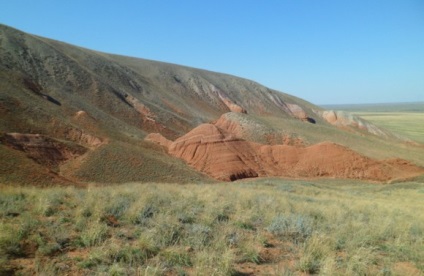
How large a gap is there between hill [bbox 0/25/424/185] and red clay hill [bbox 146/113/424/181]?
1.22 m

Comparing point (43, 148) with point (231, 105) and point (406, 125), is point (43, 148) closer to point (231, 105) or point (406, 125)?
point (231, 105)

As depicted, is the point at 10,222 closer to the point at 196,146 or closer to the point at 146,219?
the point at 146,219

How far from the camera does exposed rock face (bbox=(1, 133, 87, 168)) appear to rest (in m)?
21.1

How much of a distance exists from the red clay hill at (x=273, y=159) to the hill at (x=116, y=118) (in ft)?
4.00

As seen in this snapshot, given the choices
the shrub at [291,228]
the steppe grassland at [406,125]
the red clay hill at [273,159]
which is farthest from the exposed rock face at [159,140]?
the steppe grassland at [406,125]

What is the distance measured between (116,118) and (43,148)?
16.9 meters

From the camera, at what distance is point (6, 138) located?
68.8 feet

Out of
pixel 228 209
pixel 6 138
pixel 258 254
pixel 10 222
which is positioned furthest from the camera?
pixel 6 138

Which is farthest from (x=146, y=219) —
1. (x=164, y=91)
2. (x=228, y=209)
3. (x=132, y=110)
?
(x=164, y=91)

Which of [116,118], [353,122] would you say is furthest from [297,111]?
[116,118]

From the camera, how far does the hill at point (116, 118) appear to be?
2206 centimetres

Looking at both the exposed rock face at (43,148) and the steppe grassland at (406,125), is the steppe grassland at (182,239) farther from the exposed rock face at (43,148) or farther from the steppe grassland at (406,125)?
the steppe grassland at (406,125)

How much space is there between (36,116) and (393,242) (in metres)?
26.5

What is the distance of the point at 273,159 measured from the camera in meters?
34.2
